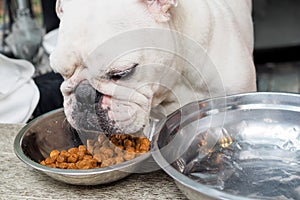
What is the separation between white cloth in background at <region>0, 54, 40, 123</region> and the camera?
159 cm

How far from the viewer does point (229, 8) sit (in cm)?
146

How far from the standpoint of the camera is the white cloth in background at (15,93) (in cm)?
159

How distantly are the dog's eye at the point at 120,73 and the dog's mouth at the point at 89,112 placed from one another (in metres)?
0.06

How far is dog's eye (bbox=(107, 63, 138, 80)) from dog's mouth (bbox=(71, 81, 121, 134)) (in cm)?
6

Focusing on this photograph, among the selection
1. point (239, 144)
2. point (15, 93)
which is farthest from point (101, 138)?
point (15, 93)

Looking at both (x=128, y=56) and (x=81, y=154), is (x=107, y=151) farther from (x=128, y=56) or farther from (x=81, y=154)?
(x=128, y=56)

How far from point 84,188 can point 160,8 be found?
441 millimetres

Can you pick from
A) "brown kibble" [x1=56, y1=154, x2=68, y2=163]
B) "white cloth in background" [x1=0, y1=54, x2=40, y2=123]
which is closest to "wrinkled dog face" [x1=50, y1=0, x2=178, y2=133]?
"brown kibble" [x1=56, y1=154, x2=68, y2=163]

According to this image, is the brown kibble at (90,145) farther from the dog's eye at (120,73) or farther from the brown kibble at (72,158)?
the dog's eye at (120,73)

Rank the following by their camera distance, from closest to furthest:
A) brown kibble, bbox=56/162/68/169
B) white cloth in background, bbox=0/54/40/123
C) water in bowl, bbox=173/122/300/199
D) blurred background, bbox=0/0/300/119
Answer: water in bowl, bbox=173/122/300/199
brown kibble, bbox=56/162/68/169
white cloth in background, bbox=0/54/40/123
blurred background, bbox=0/0/300/119

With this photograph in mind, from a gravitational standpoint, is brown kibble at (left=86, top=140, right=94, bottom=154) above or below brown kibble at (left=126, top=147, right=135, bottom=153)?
below

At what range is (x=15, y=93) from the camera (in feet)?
5.30

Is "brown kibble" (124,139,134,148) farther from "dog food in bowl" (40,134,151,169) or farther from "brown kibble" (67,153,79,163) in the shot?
"brown kibble" (67,153,79,163)

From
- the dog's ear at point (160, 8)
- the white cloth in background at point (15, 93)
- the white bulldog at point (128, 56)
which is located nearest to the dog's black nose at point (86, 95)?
the white bulldog at point (128, 56)
